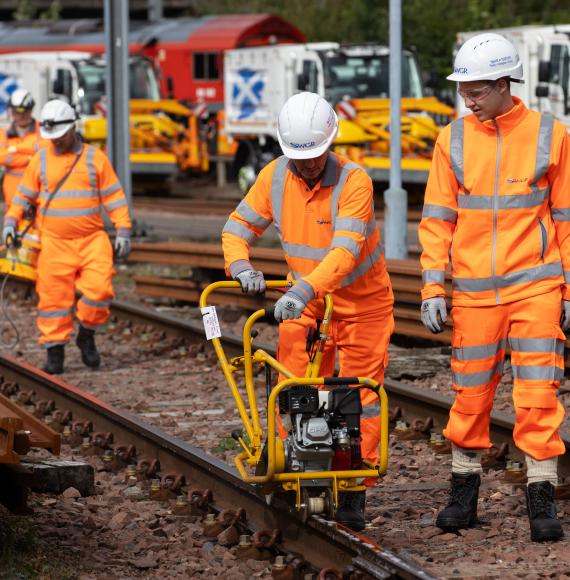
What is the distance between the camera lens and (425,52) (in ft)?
117

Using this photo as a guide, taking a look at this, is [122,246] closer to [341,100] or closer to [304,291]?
[304,291]

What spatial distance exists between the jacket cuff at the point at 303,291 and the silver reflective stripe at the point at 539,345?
854mm

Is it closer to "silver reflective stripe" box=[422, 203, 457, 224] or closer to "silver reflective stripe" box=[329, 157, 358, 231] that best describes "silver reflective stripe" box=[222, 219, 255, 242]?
"silver reflective stripe" box=[329, 157, 358, 231]

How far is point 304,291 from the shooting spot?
239 inches

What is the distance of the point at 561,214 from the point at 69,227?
5473 mm

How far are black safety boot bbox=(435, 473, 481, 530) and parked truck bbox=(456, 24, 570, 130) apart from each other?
16.6 meters

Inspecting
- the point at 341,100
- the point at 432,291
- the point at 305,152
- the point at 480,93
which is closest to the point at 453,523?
the point at 432,291

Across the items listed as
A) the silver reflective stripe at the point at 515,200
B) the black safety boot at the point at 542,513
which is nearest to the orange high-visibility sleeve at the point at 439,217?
the silver reflective stripe at the point at 515,200

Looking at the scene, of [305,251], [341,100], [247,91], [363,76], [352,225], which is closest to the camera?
[352,225]

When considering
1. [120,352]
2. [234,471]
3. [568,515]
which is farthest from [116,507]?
[120,352]

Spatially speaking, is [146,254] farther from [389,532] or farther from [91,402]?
[389,532]

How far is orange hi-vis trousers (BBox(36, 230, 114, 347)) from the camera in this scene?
1091 centimetres

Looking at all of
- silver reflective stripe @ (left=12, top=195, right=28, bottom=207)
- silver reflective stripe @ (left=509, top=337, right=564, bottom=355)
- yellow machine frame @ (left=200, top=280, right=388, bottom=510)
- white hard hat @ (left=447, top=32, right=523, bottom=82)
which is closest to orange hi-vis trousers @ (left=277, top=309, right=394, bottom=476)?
yellow machine frame @ (left=200, top=280, right=388, bottom=510)

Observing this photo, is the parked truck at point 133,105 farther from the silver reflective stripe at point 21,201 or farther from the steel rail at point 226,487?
the steel rail at point 226,487
